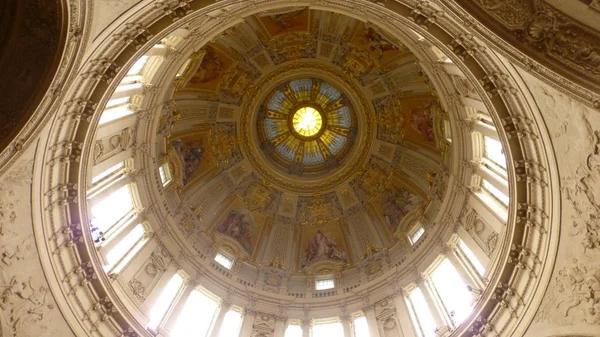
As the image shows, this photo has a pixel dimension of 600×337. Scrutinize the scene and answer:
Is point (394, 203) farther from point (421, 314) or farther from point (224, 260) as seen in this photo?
point (224, 260)

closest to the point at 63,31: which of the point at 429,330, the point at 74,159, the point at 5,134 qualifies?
the point at 5,134

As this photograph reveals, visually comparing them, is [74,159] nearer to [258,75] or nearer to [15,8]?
[15,8]

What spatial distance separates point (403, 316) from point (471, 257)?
13.2 feet

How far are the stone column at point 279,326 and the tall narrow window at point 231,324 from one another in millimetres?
1729

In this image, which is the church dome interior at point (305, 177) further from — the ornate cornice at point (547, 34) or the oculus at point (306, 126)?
the oculus at point (306, 126)

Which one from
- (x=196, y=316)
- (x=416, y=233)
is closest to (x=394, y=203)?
(x=416, y=233)

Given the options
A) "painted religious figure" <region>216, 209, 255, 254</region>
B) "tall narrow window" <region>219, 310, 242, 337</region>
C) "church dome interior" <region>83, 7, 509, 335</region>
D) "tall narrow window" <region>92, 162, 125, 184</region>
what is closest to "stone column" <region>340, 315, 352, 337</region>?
"church dome interior" <region>83, 7, 509, 335</region>

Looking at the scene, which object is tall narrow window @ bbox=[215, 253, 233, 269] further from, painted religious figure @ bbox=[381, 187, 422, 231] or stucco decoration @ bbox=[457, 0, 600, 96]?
stucco decoration @ bbox=[457, 0, 600, 96]

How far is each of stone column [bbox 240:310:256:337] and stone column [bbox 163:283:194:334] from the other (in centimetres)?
287

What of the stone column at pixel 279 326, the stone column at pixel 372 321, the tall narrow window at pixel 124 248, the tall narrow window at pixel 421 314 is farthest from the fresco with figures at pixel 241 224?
the tall narrow window at pixel 421 314

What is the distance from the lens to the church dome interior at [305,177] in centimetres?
1073

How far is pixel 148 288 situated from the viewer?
58.1 ft

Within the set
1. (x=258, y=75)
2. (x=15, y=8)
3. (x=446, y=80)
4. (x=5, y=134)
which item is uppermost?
(x=258, y=75)

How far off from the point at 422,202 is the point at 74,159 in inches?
686
